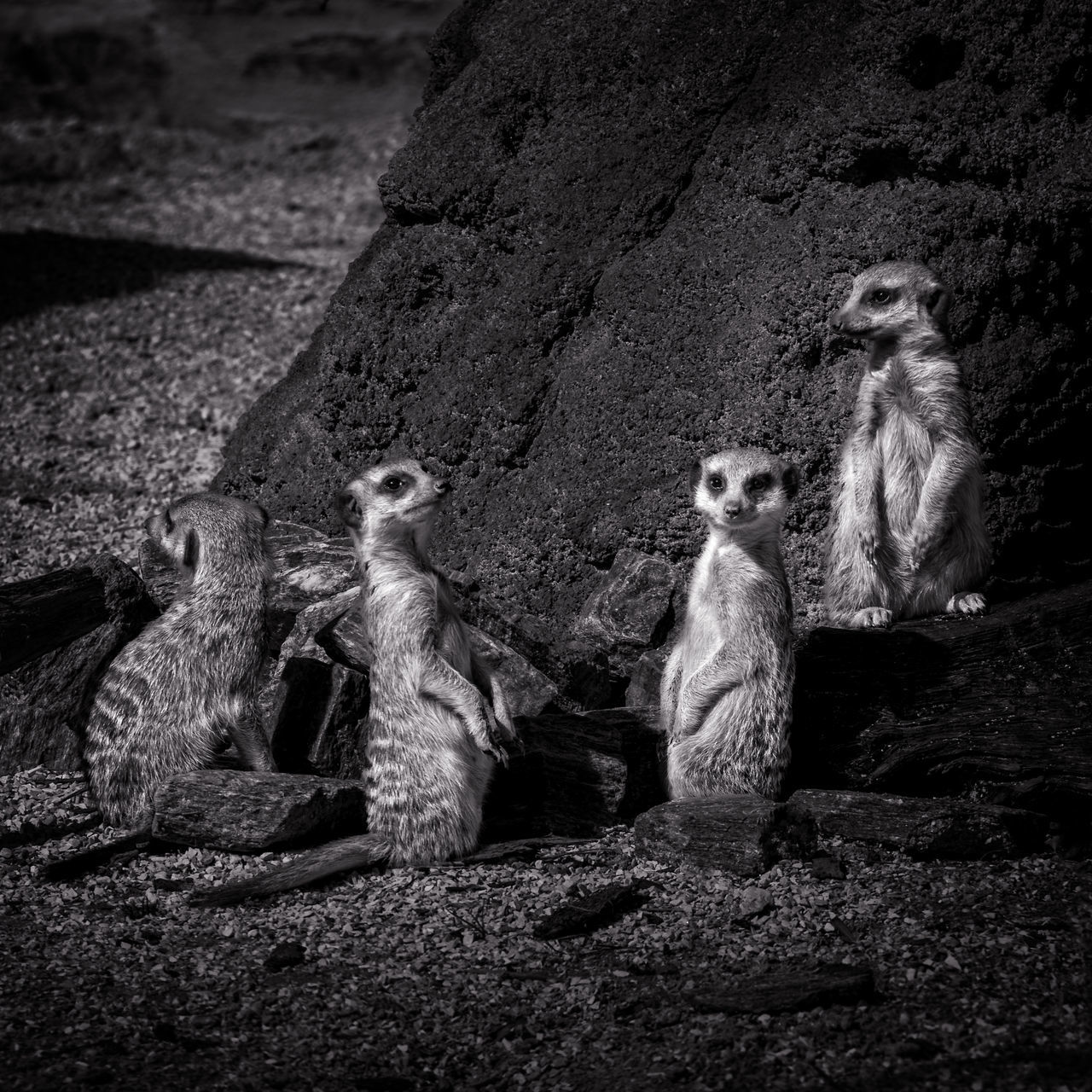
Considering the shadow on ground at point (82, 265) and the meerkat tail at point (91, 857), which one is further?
the shadow on ground at point (82, 265)

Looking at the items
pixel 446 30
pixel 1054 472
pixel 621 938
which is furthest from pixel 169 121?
pixel 621 938

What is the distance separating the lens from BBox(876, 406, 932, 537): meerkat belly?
15.3ft

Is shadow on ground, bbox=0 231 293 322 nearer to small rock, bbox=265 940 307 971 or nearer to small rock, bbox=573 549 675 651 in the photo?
small rock, bbox=573 549 675 651

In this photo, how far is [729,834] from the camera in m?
3.86

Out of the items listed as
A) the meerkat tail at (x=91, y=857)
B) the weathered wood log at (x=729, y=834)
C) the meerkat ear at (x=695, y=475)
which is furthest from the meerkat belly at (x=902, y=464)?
the meerkat tail at (x=91, y=857)

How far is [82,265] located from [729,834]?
7548mm

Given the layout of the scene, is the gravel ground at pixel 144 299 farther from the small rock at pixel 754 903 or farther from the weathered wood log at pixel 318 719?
the small rock at pixel 754 903

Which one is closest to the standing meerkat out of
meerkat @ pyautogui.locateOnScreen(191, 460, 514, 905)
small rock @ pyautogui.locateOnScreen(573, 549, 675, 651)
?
small rock @ pyautogui.locateOnScreen(573, 549, 675, 651)

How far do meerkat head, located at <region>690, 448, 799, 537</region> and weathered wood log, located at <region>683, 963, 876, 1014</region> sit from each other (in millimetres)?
1467

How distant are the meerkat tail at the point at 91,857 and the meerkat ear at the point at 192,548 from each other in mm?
993

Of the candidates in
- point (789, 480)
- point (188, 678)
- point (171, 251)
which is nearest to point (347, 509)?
point (188, 678)

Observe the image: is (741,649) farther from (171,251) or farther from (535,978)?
(171,251)

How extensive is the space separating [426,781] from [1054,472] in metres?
2.48

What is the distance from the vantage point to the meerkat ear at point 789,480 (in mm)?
4273
